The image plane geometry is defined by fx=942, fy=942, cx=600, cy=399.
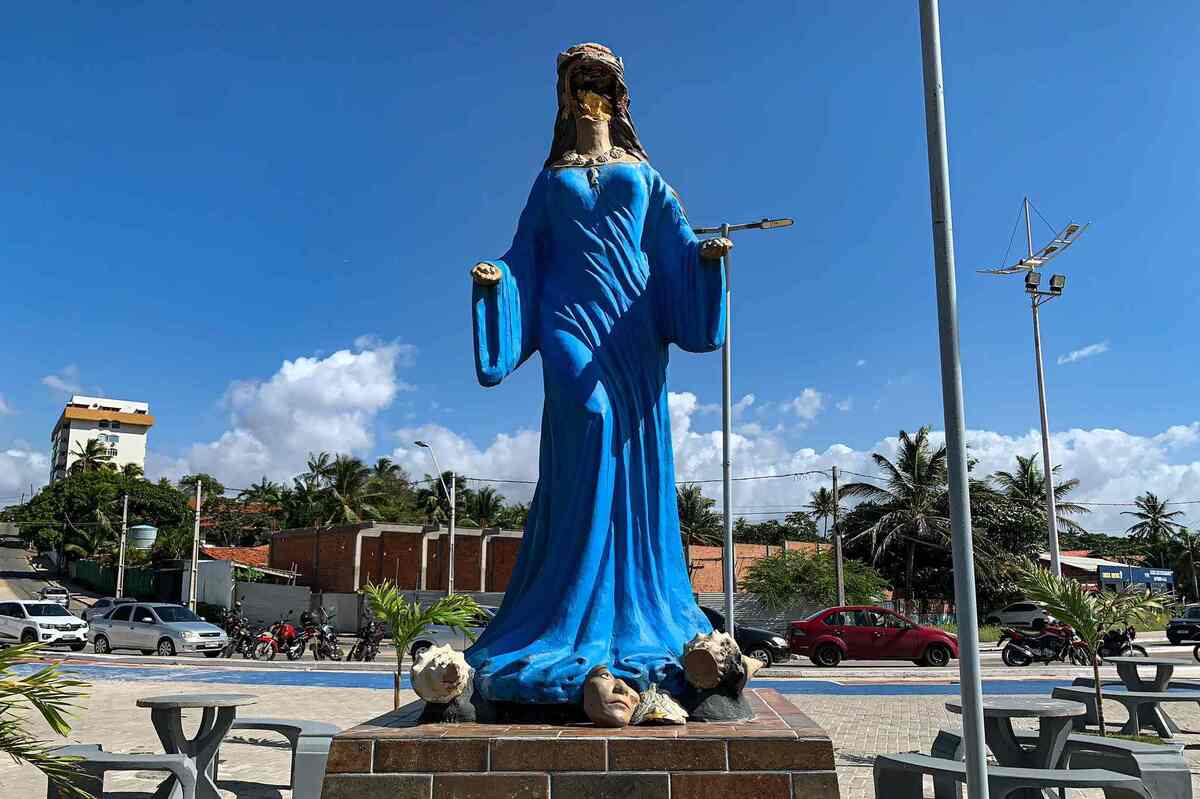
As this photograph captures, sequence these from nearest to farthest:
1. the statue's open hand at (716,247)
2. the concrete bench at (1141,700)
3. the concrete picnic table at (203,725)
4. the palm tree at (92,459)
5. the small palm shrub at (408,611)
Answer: the statue's open hand at (716,247)
the concrete picnic table at (203,725)
the concrete bench at (1141,700)
the small palm shrub at (408,611)
the palm tree at (92,459)

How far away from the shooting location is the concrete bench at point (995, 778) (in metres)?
4.37

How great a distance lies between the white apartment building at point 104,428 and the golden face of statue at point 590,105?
313 feet

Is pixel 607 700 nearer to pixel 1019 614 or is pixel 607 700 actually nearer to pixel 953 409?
pixel 953 409

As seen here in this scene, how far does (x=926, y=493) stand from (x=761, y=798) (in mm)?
30811

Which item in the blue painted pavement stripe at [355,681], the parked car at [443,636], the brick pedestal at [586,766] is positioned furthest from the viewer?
the parked car at [443,636]

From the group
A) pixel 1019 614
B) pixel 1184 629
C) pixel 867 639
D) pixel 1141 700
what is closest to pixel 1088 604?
pixel 1141 700

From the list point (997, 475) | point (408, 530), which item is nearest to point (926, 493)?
point (997, 475)

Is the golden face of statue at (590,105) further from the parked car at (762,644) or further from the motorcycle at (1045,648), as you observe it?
the motorcycle at (1045,648)

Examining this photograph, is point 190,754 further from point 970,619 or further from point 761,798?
point 970,619

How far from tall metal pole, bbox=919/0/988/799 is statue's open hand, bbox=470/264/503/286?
2.58 m

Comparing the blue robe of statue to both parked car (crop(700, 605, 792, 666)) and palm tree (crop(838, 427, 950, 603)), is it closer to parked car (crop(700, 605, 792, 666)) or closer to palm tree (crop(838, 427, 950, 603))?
parked car (crop(700, 605, 792, 666))

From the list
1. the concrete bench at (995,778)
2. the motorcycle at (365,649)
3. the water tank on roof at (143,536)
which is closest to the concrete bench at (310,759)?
the concrete bench at (995,778)

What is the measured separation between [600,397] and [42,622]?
20.8 metres

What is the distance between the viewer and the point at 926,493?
32562mm
